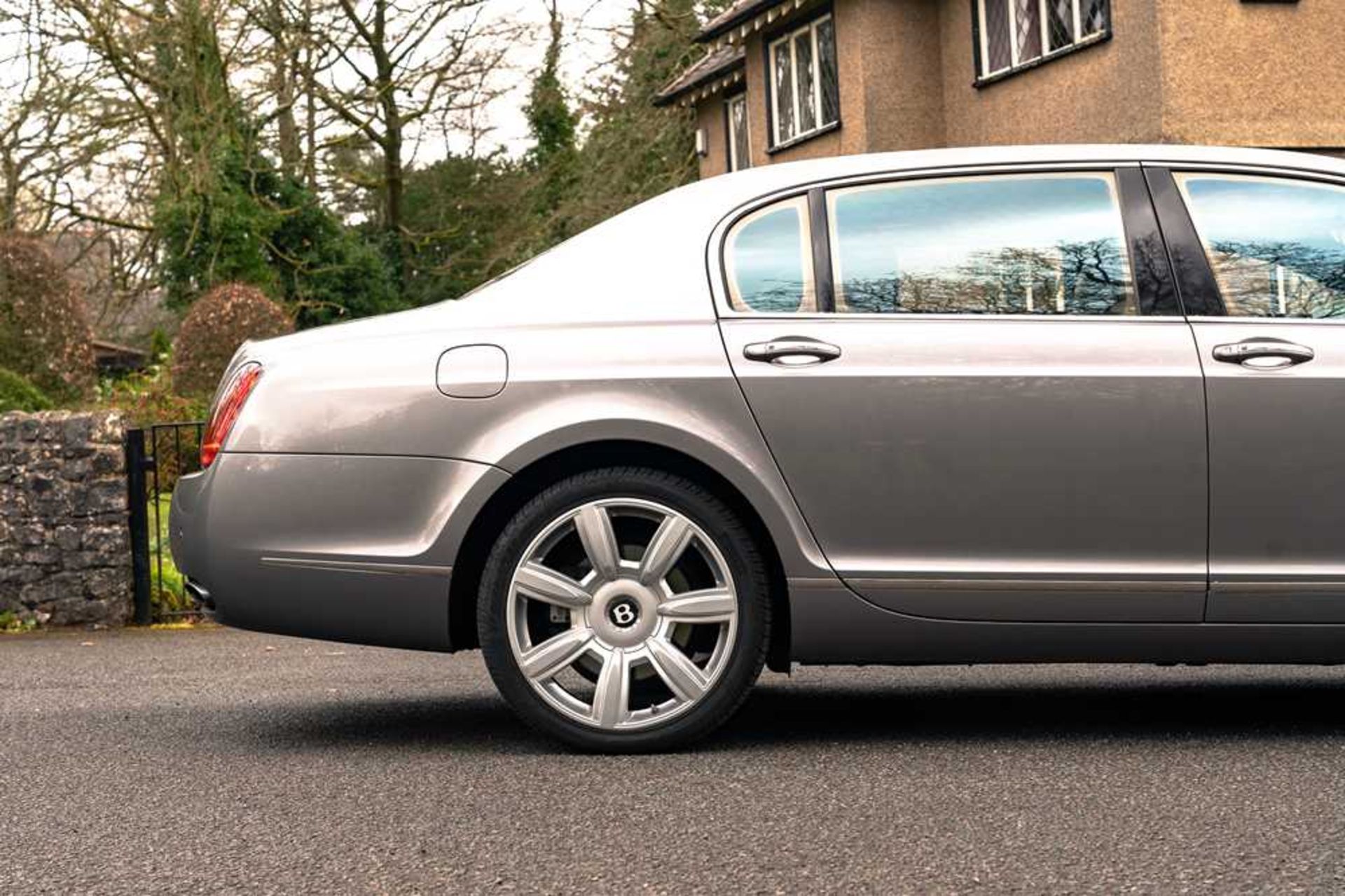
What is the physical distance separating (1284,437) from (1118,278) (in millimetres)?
646

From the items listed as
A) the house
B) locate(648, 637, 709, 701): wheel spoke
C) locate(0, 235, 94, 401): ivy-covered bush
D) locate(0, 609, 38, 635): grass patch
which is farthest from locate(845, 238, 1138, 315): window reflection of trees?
locate(0, 235, 94, 401): ivy-covered bush

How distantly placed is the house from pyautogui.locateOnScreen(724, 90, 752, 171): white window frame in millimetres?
1060

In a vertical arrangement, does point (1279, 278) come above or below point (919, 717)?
above

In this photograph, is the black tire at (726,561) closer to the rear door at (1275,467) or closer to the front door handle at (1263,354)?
the rear door at (1275,467)

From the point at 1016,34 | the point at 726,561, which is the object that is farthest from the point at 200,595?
the point at 1016,34

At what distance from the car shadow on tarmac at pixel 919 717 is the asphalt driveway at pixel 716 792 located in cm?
2

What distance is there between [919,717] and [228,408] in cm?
236

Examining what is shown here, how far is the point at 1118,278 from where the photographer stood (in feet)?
17.3

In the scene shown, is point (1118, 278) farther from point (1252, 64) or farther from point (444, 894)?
point (1252, 64)

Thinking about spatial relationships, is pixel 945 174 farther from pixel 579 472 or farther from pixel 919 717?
pixel 919 717

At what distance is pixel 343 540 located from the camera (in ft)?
17.0

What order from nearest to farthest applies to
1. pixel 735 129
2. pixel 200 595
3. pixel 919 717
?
pixel 200 595, pixel 919 717, pixel 735 129

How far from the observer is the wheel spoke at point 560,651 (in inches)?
200

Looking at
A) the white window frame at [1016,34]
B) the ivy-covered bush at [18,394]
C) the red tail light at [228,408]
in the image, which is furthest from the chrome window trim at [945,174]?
the white window frame at [1016,34]
